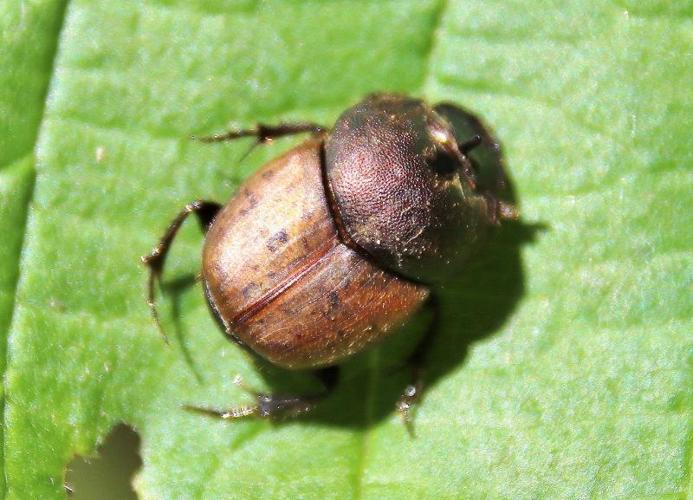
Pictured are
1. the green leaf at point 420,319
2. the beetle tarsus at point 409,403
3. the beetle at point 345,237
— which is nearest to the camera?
the beetle at point 345,237

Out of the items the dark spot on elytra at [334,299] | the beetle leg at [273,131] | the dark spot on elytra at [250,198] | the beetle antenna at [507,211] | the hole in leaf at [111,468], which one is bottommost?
the hole in leaf at [111,468]

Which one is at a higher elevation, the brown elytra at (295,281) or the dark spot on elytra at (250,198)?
the dark spot on elytra at (250,198)

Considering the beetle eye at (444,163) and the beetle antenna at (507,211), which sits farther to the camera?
the beetle antenna at (507,211)

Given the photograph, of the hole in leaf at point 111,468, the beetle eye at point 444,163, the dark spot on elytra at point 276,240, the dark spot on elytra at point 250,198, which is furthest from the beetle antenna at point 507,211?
the hole in leaf at point 111,468

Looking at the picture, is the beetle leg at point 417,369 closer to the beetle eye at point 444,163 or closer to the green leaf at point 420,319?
the green leaf at point 420,319

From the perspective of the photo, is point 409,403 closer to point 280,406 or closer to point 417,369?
point 417,369

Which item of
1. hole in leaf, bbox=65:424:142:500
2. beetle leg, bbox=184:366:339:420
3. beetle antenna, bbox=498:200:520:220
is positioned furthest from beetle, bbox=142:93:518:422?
hole in leaf, bbox=65:424:142:500
